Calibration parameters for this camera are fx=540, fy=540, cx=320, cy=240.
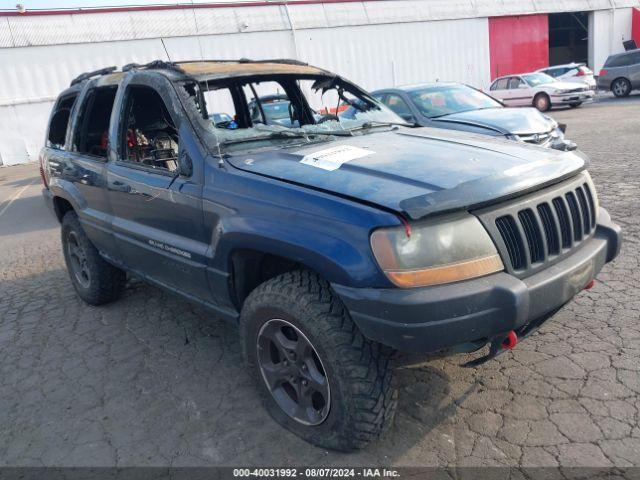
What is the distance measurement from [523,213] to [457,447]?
1.14 metres

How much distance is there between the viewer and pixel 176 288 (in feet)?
11.2

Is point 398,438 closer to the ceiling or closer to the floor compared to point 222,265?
closer to the floor

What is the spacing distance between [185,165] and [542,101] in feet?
64.3

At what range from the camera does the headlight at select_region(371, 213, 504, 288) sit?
2.18 m

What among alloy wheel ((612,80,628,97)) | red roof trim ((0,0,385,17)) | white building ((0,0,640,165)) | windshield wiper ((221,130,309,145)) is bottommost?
alloy wheel ((612,80,628,97))

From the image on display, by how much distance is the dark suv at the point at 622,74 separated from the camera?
20.5m

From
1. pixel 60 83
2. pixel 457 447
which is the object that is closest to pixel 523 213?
pixel 457 447

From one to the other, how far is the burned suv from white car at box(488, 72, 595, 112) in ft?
59.4

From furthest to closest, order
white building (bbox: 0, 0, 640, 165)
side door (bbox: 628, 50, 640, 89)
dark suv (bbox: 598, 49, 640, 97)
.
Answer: dark suv (bbox: 598, 49, 640, 97), side door (bbox: 628, 50, 640, 89), white building (bbox: 0, 0, 640, 165)

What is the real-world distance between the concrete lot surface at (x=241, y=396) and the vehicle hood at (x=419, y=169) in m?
1.15

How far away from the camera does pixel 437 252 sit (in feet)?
7.31

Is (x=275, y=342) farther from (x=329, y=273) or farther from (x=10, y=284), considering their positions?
(x=10, y=284)

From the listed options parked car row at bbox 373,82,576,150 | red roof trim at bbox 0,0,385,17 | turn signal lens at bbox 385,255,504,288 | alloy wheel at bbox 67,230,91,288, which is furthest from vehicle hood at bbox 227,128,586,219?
red roof trim at bbox 0,0,385,17

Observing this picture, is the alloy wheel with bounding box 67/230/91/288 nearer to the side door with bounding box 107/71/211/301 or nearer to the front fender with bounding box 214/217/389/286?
the side door with bounding box 107/71/211/301
